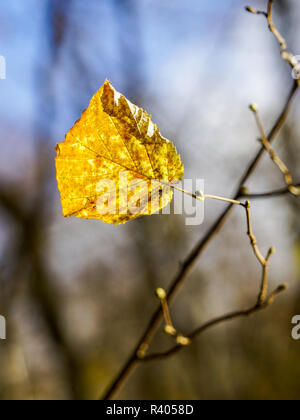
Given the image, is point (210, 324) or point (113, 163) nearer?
point (210, 324)

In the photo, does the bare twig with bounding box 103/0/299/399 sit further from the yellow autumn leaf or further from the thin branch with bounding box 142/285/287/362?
the yellow autumn leaf

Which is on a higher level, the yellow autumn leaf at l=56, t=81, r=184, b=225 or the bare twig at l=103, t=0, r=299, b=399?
the yellow autumn leaf at l=56, t=81, r=184, b=225

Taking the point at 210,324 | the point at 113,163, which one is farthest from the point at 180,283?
the point at 113,163

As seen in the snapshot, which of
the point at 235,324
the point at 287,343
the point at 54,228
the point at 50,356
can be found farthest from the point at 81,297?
the point at 287,343

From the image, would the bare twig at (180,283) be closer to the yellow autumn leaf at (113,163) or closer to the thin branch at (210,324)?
the thin branch at (210,324)

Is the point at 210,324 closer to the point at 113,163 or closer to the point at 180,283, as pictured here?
the point at 180,283

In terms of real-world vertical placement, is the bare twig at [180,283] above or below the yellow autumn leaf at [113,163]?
below

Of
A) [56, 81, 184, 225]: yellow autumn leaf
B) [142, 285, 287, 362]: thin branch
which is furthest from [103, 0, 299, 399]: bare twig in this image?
[56, 81, 184, 225]: yellow autumn leaf

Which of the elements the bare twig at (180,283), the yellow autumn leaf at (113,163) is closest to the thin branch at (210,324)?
the bare twig at (180,283)
